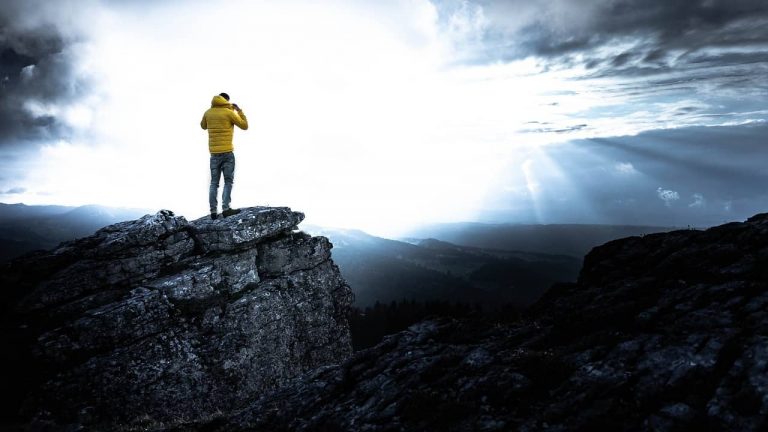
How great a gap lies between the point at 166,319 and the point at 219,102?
1414 centimetres

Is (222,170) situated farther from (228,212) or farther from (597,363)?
(597,363)

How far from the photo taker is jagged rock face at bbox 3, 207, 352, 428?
19812 millimetres

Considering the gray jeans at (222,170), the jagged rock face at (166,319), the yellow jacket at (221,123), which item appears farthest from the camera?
the gray jeans at (222,170)

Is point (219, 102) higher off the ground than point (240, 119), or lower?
higher

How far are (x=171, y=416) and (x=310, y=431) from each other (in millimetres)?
11451

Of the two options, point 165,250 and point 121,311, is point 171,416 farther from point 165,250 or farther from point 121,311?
point 165,250

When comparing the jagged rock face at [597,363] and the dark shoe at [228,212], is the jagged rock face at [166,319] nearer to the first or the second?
the dark shoe at [228,212]

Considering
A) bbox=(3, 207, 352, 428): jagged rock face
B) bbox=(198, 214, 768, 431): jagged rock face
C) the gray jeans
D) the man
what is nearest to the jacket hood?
the man

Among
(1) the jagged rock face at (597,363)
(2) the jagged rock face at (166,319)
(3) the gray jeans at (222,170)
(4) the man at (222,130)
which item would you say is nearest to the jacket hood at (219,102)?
(4) the man at (222,130)

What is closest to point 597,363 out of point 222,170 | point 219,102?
point 222,170

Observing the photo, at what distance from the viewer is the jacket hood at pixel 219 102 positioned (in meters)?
25.2

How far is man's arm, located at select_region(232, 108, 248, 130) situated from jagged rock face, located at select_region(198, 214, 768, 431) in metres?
16.7

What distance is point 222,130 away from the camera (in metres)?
25.5

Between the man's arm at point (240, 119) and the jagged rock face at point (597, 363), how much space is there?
16.7 m
